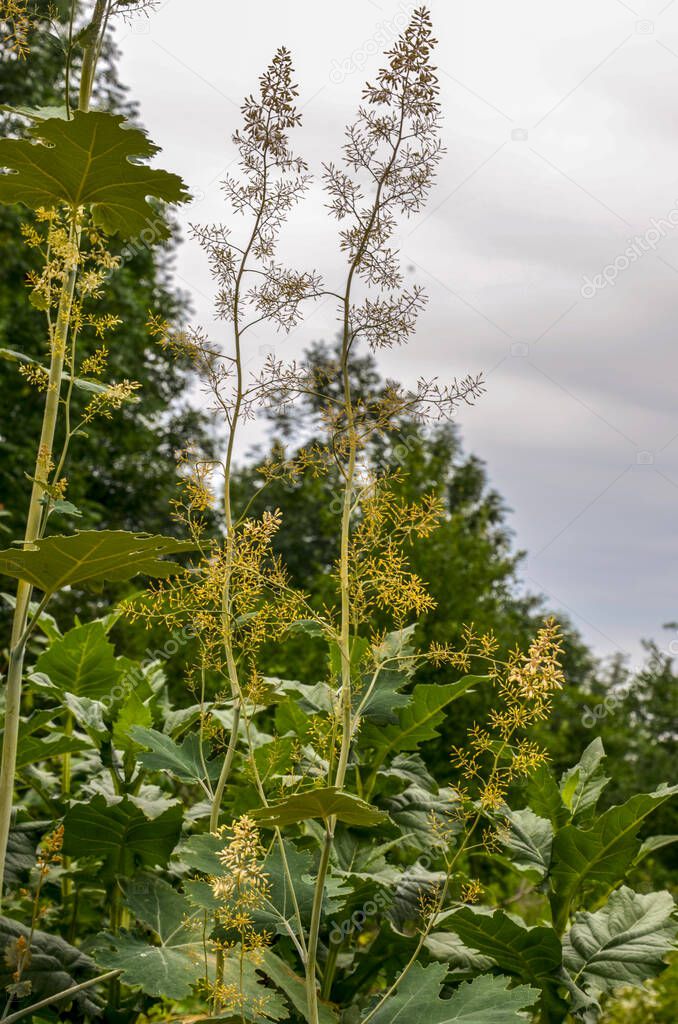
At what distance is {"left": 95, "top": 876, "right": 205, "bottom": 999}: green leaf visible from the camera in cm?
163

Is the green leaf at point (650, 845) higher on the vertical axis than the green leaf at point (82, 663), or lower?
lower

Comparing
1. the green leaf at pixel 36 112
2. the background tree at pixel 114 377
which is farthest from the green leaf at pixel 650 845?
the background tree at pixel 114 377

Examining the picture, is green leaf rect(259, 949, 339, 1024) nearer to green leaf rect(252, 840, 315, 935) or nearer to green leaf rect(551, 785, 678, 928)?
green leaf rect(252, 840, 315, 935)

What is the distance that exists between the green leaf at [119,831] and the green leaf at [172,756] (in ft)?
0.68

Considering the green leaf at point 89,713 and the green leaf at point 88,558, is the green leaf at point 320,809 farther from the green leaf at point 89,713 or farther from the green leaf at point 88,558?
the green leaf at point 89,713

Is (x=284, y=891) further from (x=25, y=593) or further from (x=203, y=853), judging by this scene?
(x=25, y=593)

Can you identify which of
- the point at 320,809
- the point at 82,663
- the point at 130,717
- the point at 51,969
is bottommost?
the point at 51,969

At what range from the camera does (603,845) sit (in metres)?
2.11

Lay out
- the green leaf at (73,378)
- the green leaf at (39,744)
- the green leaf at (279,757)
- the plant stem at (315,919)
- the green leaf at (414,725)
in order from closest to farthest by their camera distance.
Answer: the plant stem at (315,919) < the green leaf at (73,378) < the green leaf at (279,757) < the green leaf at (39,744) < the green leaf at (414,725)

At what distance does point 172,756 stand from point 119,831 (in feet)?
1.08

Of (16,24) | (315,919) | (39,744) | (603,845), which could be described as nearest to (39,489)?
(39,744)

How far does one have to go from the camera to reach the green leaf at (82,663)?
2.49 metres

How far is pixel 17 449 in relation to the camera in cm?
1094

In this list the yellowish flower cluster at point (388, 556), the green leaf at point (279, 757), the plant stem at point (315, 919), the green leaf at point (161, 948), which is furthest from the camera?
the green leaf at point (279, 757)
